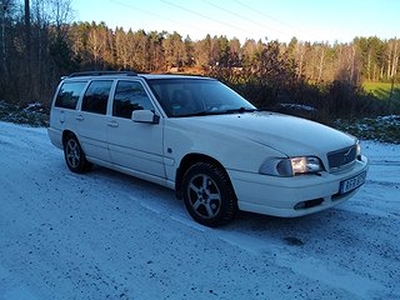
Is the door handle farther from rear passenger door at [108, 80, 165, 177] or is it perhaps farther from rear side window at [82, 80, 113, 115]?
rear side window at [82, 80, 113, 115]

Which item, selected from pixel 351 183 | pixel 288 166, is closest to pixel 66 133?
pixel 288 166

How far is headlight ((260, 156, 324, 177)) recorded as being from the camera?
3775mm

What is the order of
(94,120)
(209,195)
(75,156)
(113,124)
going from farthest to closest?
1. (75,156)
2. (94,120)
3. (113,124)
4. (209,195)

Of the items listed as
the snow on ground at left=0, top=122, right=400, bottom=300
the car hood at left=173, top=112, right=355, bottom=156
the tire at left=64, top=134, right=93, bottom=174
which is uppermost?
the car hood at left=173, top=112, right=355, bottom=156

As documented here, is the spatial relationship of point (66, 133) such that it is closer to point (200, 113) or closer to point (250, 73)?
point (200, 113)

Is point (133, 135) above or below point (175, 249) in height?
above

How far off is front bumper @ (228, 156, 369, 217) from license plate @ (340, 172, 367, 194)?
49 millimetres

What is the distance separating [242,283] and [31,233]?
228 cm

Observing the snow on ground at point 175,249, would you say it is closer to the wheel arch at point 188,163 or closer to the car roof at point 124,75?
the wheel arch at point 188,163

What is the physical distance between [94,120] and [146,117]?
149 centimetres

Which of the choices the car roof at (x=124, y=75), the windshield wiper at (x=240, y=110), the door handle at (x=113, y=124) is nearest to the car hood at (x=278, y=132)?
the windshield wiper at (x=240, y=110)

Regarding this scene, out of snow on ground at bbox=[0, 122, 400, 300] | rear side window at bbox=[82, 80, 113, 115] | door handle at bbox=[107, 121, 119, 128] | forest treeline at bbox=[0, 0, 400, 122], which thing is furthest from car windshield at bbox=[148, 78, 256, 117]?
forest treeline at bbox=[0, 0, 400, 122]

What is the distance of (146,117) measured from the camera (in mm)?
4785

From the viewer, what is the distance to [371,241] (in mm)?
3988
